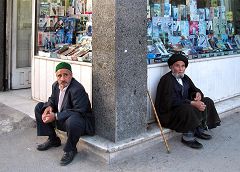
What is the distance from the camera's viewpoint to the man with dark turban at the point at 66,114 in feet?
12.9

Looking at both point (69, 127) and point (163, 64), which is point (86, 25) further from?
point (69, 127)

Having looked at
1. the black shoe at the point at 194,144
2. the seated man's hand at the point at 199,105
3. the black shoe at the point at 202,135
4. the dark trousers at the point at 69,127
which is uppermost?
the seated man's hand at the point at 199,105

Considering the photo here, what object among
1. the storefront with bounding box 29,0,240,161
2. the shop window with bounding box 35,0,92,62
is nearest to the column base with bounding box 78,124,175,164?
the storefront with bounding box 29,0,240,161

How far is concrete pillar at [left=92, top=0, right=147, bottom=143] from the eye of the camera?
3992 millimetres

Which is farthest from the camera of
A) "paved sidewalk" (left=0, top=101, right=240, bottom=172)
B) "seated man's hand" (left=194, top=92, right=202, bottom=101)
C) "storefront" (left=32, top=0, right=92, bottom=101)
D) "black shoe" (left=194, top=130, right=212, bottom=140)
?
"storefront" (left=32, top=0, right=92, bottom=101)

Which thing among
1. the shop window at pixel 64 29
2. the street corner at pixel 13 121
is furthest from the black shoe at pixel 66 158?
the shop window at pixel 64 29

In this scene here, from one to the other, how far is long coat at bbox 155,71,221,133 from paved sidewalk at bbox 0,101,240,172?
10.2 inches

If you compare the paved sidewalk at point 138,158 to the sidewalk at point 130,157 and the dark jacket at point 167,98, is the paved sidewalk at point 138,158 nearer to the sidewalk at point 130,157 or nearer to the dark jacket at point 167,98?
the sidewalk at point 130,157

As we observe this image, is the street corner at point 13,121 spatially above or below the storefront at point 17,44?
below

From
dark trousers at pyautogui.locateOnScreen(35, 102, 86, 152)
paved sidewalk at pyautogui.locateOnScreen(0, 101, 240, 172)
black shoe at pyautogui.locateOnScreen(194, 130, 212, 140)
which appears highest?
dark trousers at pyautogui.locateOnScreen(35, 102, 86, 152)

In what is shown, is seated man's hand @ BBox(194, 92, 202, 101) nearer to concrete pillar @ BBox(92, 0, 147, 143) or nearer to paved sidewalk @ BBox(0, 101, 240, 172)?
paved sidewalk @ BBox(0, 101, 240, 172)

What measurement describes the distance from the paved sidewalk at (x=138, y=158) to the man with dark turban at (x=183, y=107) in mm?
187

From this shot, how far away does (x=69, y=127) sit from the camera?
3.86 meters

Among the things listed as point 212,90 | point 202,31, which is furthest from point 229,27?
point 212,90
